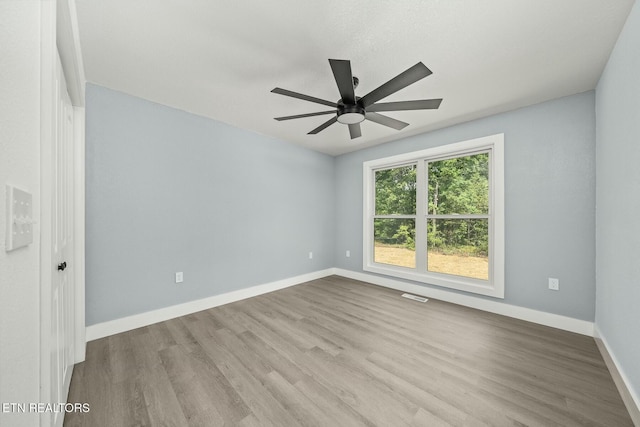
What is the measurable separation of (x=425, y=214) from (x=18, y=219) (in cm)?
396

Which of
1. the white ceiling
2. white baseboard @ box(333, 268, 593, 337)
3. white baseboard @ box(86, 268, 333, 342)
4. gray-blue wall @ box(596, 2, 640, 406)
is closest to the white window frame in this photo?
white baseboard @ box(333, 268, 593, 337)

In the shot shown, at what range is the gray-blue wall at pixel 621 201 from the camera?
4.96ft

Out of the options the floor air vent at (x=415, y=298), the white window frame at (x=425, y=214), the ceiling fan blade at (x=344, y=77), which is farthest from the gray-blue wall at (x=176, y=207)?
the ceiling fan blade at (x=344, y=77)

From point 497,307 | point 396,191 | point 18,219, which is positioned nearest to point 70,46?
point 18,219

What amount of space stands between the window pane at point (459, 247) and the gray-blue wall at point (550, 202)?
0.33 metres

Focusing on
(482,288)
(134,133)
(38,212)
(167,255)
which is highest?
(134,133)

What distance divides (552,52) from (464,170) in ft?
5.38

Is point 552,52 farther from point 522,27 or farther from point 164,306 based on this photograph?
point 164,306

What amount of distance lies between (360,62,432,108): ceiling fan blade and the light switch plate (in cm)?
168

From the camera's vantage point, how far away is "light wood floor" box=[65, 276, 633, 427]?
146 centimetres

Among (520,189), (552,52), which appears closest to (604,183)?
(520,189)

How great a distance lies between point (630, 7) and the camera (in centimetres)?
150

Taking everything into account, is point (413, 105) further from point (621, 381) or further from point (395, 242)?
point (395, 242)

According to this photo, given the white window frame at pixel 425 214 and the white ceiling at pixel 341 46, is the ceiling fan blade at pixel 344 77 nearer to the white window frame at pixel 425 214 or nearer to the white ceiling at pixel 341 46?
the white ceiling at pixel 341 46
